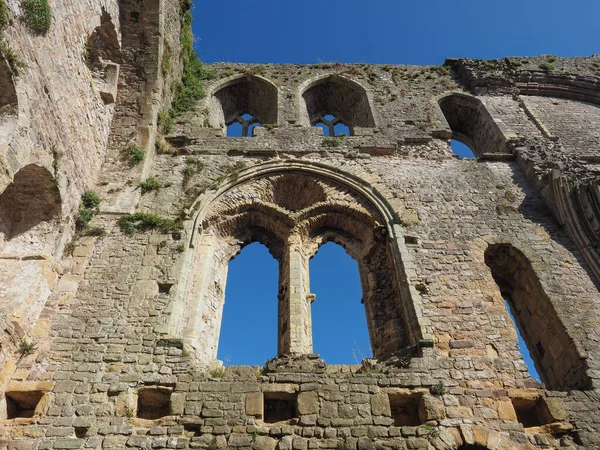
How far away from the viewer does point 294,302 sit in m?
6.46

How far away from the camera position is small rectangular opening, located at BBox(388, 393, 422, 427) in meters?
5.12

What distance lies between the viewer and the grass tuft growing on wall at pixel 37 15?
5379 mm

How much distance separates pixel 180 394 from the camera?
16.4 feet

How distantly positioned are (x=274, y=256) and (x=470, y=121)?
7.03 meters

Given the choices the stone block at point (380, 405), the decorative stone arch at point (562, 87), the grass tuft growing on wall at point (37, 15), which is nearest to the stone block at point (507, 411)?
the stone block at point (380, 405)

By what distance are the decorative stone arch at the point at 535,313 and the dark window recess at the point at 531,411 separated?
72 centimetres

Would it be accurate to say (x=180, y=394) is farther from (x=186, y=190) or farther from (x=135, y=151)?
(x=135, y=151)

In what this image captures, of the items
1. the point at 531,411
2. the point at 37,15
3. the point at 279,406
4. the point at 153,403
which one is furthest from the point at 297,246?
the point at 37,15

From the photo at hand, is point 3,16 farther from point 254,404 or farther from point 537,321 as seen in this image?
point 537,321

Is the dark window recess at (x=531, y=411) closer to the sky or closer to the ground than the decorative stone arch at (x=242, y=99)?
closer to the ground

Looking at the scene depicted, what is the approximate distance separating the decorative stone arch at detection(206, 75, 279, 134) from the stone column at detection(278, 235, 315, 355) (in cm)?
472

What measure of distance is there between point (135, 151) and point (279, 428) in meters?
5.45

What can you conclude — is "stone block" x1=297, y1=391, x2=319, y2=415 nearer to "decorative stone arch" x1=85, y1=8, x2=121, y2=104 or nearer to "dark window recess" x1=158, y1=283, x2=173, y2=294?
"dark window recess" x1=158, y1=283, x2=173, y2=294

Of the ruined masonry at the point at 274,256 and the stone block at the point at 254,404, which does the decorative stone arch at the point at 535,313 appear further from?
the stone block at the point at 254,404
